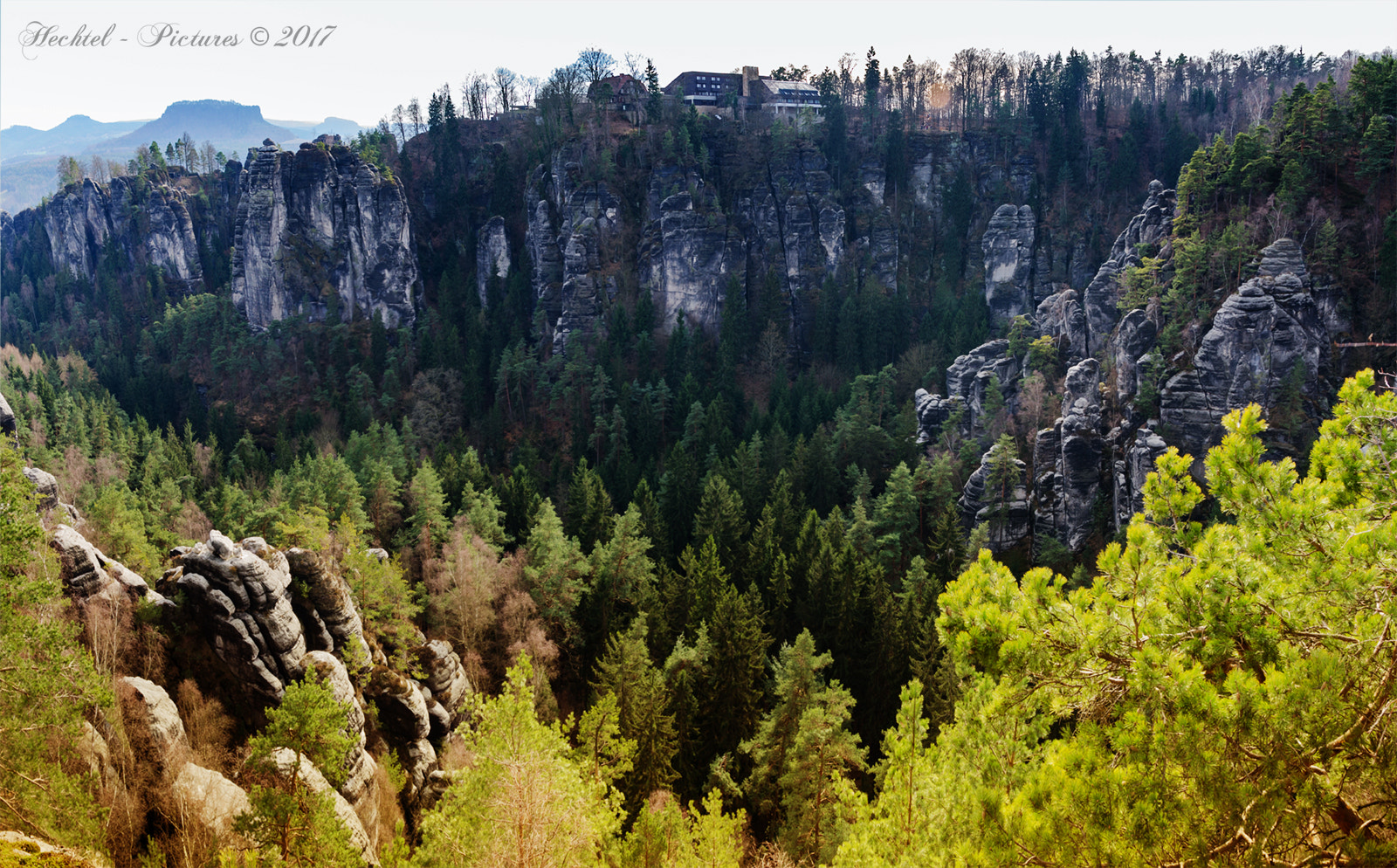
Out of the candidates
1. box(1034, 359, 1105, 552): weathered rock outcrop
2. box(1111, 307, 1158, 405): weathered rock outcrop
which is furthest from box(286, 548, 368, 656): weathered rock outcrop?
box(1111, 307, 1158, 405): weathered rock outcrop

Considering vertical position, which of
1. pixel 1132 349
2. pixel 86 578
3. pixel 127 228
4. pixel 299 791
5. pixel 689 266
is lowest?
pixel 299 791

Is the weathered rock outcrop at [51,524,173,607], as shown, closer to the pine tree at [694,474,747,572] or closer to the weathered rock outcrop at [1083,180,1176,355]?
the pine tree at [694,474,747,572]

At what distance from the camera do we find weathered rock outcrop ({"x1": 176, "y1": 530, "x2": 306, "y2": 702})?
806 inches

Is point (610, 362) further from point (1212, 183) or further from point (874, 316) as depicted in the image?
point (1212, 183)

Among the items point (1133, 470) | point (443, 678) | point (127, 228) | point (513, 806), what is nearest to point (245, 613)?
point (443, 678)

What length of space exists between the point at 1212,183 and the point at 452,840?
4611cm

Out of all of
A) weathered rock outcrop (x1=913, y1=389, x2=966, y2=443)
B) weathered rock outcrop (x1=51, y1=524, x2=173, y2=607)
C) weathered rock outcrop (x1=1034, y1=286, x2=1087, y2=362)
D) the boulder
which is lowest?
weathered rock outcrop (x1=913, y1=389, x2=966, y2=443)

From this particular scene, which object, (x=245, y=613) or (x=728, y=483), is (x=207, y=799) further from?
(x=728, y=483)

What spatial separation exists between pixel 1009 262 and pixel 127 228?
105962mm

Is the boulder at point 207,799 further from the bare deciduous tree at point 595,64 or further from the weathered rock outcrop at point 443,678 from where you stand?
the bare deciduous tree at point 595,64

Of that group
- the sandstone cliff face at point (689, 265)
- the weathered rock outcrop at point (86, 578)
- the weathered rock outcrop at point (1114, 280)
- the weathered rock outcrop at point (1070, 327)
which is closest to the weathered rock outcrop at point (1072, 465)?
the weathered rock outcrop at point (1114, 280)

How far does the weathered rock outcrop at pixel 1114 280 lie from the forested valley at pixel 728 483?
0.40 m

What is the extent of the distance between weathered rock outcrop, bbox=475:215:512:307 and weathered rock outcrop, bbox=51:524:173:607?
6625 centimetres

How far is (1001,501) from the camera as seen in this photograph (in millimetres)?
43281
